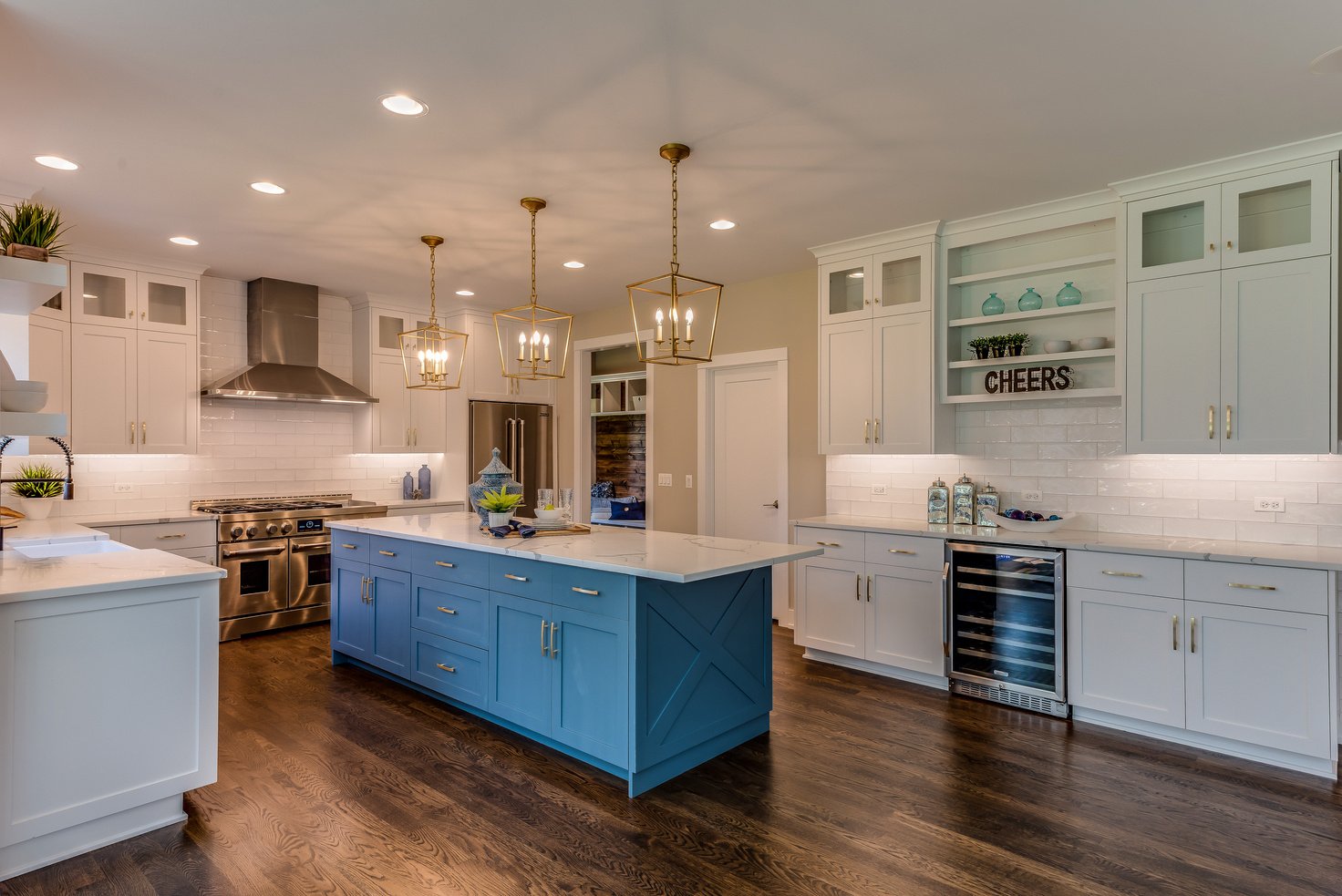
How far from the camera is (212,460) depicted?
5836mm

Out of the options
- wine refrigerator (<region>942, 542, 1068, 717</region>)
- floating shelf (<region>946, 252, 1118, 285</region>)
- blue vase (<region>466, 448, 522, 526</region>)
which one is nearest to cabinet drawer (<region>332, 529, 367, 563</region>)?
blue vase (<region>466, 448, 522, 526</region>)

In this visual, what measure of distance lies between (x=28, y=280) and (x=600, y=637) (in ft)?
7.93

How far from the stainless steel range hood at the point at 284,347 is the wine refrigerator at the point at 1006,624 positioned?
4879mm

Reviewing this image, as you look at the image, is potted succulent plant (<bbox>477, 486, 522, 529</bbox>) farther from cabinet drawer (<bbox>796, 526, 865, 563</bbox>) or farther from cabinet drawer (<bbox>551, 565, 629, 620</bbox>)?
cabinet drawer (<bbox>796, 526, 865, 563</bbox>)

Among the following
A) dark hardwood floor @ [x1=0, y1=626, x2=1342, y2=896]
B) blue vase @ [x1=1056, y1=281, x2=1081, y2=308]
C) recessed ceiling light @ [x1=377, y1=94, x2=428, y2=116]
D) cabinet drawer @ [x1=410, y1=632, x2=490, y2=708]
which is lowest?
dark hardwood floor @ [x1=0, y1=626, x2=1342, y2=896]

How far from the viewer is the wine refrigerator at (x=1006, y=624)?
150 inches

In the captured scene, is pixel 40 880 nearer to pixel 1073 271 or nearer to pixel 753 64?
pixel 753 64

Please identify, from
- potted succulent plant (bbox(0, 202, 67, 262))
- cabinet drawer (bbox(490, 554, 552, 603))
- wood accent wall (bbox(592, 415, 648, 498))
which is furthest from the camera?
wood accent wall (bbox(592, 415, 648, 498))

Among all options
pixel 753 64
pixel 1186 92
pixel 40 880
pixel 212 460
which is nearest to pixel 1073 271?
pixel 1186 92

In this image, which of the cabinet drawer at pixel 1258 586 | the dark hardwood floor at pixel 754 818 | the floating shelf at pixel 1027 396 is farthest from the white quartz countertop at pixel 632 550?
the cabinet drawer at pixel 1258 586

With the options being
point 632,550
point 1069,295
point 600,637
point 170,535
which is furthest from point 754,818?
point 170,535

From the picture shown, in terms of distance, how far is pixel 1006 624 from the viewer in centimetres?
398

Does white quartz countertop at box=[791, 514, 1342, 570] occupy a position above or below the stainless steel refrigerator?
below

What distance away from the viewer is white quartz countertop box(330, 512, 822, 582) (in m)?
2.82
